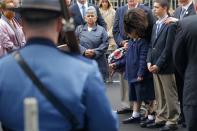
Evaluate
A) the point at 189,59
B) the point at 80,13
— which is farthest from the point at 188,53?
the point at 80,13

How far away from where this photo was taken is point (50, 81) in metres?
2.65

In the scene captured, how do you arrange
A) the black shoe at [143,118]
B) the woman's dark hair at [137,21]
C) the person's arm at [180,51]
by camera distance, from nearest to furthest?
the person's arm at [180,51], the woman's dark hair at [137,21], the black shoe at [143,118]

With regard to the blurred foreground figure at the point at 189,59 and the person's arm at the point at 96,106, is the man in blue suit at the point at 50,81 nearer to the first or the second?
the person's arm at the point at 96,106

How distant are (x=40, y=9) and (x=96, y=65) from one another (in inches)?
15.7

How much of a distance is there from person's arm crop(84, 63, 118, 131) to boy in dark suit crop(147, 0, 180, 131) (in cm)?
504

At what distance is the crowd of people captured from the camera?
266 cm

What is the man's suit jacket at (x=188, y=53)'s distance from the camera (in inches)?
220

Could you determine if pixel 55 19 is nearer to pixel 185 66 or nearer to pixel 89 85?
pixel 89 85

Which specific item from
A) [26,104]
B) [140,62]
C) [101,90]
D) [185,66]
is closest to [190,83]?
[185,66]

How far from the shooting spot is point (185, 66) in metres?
5.91

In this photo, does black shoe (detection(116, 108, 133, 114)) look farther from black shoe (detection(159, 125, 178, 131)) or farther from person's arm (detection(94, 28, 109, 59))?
black shoe (detection(159, 125, 178, 131))

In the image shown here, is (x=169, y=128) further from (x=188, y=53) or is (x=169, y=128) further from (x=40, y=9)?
(x=40, y=9)

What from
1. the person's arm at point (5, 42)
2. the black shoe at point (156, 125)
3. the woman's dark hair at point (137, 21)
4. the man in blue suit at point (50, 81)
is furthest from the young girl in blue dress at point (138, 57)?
the man in blue suit at point (50, 81)

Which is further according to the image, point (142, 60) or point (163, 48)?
point (142, 60)
